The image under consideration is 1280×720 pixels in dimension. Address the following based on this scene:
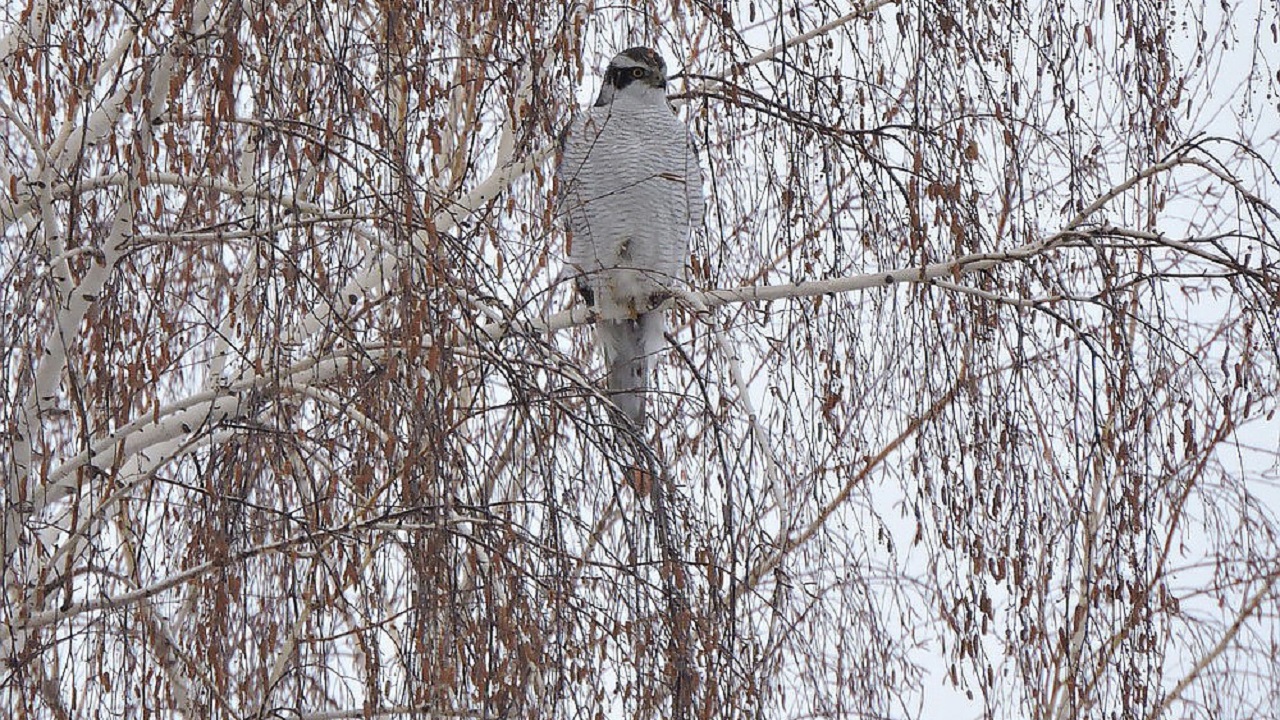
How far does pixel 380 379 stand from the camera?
2.10m

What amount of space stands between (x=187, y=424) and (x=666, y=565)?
3.57ft

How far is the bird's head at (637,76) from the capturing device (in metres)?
3.73

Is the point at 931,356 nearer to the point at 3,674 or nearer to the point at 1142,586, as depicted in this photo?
the point at 1142,586

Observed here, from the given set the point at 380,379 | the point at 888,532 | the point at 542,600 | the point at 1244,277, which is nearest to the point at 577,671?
the point at 542,600

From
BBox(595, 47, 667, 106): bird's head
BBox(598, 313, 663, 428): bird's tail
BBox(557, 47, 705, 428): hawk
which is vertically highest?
BBox(595, 47, 667, 106): bird's head

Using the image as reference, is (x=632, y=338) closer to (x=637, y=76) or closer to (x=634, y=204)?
(x=634, y=204)

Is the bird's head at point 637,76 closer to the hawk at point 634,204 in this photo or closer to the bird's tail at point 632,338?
the hawk at point 634,204

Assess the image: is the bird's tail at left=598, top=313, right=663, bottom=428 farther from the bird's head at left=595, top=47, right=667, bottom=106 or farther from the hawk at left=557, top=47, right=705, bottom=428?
the bird's head at left=595, top=47, right=667, bottom=106

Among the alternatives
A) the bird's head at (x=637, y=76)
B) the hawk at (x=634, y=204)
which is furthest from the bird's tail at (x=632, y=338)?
the bird's head at (x=637, y=76)

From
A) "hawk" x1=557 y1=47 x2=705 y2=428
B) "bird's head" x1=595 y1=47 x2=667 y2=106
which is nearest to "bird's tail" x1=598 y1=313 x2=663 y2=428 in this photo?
"hawk" x1=557 y1=47 x2=705 y2=428

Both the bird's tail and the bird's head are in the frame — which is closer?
the bird's tail

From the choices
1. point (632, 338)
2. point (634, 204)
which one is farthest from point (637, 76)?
point (632, 338)

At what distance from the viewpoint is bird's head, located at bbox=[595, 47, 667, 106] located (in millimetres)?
3729

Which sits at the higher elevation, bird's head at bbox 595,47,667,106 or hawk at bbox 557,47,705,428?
bird's head at bbox 595,47,667,106
